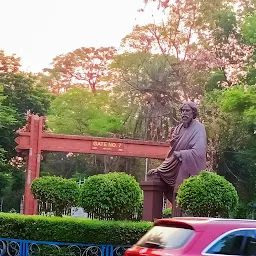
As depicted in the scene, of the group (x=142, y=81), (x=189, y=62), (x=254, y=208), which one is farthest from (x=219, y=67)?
(x=254, y=208)

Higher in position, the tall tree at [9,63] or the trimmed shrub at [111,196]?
the tall tree at [9,63]

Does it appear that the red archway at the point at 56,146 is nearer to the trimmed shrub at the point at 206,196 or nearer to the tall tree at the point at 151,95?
the tall tree at the point at 151,95

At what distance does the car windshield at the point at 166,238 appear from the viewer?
5.96 metres

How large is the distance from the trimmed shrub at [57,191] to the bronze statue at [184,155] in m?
2.62

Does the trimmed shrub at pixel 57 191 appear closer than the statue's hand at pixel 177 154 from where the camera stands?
Yes

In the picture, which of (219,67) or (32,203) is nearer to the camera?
(32,203)

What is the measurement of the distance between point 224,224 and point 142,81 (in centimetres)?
2810

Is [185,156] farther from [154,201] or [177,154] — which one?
[154,201]

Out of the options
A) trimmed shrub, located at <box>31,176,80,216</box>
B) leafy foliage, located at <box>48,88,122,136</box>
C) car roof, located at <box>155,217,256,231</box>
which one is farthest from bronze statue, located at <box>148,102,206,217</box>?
leafy foliage, located at <box>48,88,122,136</box>

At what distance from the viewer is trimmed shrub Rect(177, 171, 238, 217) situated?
1208 centimetres

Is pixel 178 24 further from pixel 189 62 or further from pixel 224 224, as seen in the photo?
pixel 224 224

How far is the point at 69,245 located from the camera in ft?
38.0

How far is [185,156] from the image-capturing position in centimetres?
1462

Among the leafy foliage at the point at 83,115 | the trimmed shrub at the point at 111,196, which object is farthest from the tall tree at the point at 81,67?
the trimmed shrub at the point at 111,196
